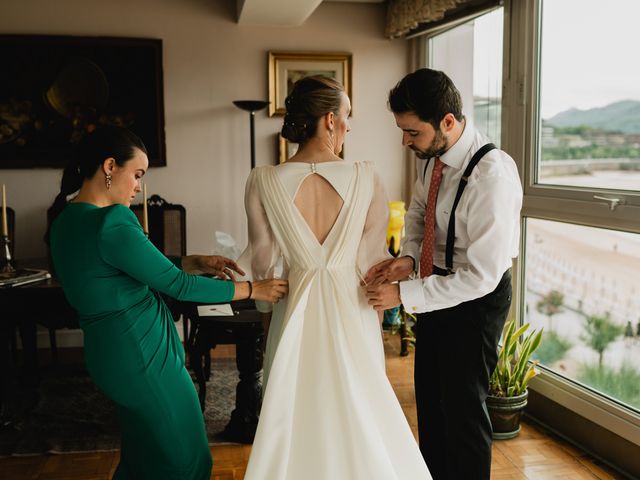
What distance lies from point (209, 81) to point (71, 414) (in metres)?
2.78

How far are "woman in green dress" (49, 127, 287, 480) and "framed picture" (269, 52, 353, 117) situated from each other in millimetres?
3522

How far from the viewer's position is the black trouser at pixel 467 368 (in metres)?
2.37

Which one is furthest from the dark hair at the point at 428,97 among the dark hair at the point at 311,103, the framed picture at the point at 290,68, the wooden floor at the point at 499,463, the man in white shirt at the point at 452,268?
the framed picture at the point at 290,68

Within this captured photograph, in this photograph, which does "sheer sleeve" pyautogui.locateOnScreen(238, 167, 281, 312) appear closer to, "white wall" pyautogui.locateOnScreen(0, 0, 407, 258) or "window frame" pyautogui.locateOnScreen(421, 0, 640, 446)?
"window frame" pyautogui.locateOnScreen(421, 0, 640, 446)

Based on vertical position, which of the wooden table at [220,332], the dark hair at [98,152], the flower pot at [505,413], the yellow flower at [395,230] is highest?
the dark hair at [98,152]

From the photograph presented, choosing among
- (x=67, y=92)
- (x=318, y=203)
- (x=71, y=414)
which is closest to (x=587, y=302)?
(x=318, y=203)

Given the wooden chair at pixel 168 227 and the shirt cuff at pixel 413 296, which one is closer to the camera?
the shirt cuff at pixel 413 296

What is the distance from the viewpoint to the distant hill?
10.0ft

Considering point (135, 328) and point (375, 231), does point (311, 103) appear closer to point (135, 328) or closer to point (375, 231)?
point (375, 231)

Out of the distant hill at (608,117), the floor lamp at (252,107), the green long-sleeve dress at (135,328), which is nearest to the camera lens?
the green long-sleeve dress at (135,328)

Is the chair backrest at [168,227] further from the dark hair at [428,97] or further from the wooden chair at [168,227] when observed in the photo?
the dark hair at [428,97]

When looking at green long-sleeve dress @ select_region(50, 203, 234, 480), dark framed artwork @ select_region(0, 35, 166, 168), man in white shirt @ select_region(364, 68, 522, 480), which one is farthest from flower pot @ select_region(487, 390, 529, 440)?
dark framed artwork @ select_region(0, 35, 166, 168)

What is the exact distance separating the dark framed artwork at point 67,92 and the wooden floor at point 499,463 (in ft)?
8.69

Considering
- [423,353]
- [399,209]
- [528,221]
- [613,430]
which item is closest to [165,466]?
[423,353]
